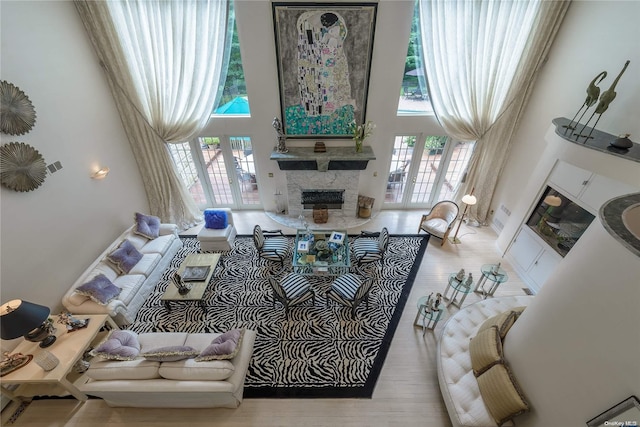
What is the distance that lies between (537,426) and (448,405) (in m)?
0.88

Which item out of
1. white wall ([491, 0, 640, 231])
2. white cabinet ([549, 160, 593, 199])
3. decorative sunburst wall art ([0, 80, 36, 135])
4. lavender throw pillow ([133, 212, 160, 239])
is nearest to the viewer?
decorative sunburst wall art ([0, 80, 36, 135])

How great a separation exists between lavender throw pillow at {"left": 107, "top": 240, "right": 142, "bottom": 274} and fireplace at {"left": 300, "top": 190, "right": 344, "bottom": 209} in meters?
3.84

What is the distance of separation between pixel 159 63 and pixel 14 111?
7.89 feet

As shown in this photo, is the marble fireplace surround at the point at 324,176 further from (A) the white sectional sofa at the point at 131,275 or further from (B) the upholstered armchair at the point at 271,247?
(A) the white sectional sofa at the point at 131,275

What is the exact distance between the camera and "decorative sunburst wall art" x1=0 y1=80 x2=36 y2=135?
→ 3615mm

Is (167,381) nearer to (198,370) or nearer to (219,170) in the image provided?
(198,370)

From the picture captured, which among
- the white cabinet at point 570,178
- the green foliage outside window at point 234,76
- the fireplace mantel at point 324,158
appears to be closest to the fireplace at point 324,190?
the fireplace mantel at point 324,158

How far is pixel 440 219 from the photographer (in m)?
6.73

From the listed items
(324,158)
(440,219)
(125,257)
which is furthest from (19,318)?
(440,219)

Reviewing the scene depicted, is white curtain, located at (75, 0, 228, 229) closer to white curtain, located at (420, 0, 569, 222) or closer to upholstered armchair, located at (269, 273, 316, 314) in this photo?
upholstered armchair, located at (269, 273, 316, 314)

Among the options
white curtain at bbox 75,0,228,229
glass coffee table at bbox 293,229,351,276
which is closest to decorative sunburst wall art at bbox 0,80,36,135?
white curtain at bbox 75,0,228,229

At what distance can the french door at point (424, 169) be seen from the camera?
21.7ft

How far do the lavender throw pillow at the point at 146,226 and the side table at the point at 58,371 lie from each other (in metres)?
2.08

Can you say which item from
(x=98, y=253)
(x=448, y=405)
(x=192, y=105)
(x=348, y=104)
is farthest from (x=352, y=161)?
(x=98, y=253)
